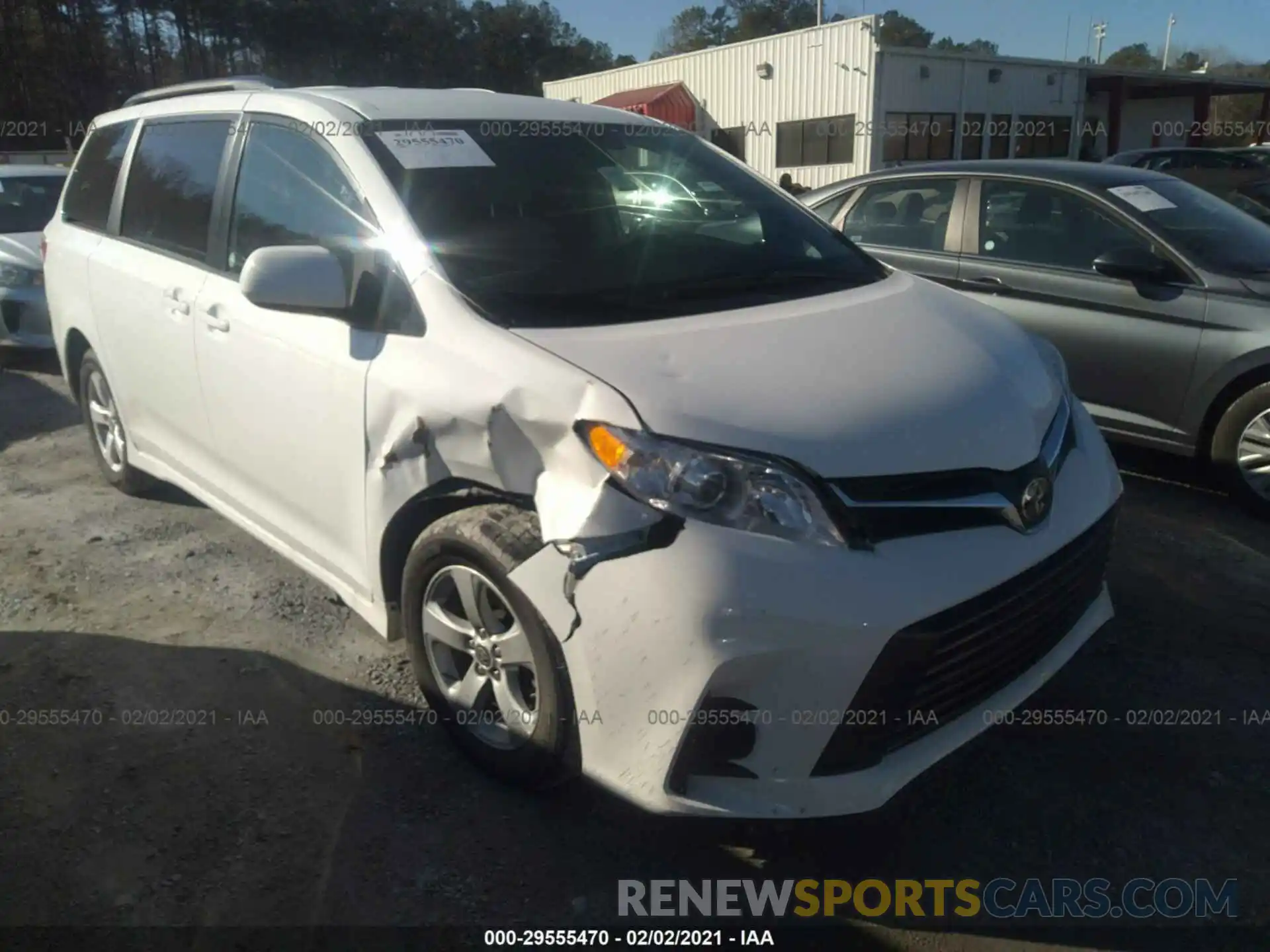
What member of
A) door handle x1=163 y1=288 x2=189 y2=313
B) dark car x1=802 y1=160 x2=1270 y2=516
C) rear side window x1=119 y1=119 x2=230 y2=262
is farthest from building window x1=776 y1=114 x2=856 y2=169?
Answer: door handle x1=163 y1=288 x2=189 y2=313

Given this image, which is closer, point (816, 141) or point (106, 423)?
point (106, 423)

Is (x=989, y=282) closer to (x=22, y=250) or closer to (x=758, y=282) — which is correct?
(x=758, y=282)

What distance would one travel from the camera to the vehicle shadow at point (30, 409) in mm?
6246

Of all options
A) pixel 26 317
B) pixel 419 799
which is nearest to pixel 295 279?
pixel 419 799

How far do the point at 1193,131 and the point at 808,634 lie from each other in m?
37.3

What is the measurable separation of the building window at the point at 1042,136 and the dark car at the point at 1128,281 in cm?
2389

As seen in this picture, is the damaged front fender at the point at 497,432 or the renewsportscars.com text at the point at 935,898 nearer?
the damaged front fender at the point at 497,432

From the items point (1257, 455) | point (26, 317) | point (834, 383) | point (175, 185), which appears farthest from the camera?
point (26, 317)

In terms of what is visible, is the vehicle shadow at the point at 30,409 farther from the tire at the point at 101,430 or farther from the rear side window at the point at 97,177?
the rear side window at the point at 97,177

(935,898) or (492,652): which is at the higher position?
(492,652)

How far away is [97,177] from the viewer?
4.59 m

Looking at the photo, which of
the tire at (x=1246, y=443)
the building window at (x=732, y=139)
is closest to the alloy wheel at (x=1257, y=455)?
the tire at (x=1246, y=443)

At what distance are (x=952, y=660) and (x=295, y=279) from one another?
6.13 ft

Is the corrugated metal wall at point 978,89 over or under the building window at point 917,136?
over
